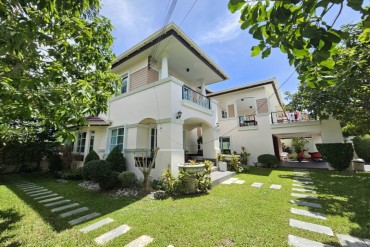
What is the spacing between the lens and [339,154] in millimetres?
11555

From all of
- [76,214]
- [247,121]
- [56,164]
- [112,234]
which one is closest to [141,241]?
[112,234]

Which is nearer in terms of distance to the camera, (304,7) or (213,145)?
(304,7)

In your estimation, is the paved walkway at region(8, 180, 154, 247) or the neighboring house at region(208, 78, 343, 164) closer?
the paved walkway at region(8, 180, 154, 247)

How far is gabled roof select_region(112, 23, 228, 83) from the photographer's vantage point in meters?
8.09

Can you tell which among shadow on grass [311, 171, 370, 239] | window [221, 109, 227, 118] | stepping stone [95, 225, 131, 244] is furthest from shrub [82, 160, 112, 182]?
window [221, 109, 227, 118]

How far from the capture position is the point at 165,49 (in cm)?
914

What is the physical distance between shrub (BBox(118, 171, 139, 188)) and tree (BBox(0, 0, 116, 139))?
437 cm

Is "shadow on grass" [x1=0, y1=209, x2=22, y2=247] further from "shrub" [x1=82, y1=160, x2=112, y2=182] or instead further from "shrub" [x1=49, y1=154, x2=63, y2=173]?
"shrub" [x1=49, y1=154, x2=63, y2=173]

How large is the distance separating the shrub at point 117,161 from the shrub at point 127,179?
1.22m

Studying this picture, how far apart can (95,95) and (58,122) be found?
35.1 inches

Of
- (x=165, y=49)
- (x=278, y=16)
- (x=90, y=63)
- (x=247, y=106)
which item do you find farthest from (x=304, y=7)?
(x=247, y=106)

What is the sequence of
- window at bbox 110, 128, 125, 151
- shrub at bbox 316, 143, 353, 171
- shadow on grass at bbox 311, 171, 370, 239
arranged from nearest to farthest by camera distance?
shadow on grass at bbox 311, 171, 370, 239
window at bbox 110, 128, 125, 151
shrub at bbox 316, 143, 353, 171

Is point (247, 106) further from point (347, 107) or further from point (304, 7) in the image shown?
point (304, 7)

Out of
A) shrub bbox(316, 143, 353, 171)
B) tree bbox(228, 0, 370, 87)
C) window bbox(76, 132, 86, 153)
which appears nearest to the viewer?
tree bbox(228, 0, 370, 87)
